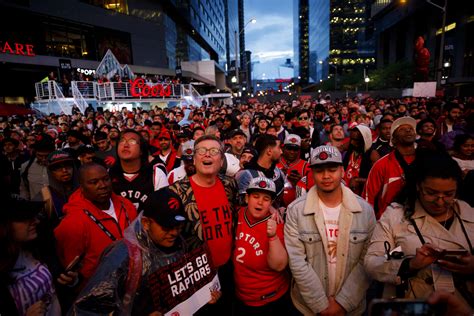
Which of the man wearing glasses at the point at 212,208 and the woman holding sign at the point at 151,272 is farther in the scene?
the man wearing glasses at the point at 212,208

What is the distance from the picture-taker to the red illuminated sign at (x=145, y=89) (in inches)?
939

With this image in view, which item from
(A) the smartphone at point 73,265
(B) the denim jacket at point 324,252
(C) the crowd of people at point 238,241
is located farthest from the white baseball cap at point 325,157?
(A) the smartphone at point 73,265

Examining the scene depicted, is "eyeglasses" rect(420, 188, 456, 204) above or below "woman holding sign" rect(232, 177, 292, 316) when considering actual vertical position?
above

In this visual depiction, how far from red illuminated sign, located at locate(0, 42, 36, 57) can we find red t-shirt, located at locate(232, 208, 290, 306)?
3078 cm

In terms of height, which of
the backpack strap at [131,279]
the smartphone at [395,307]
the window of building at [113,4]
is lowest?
the backpack strap at [131,279]

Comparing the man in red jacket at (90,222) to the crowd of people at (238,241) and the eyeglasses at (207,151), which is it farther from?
the eyeglasses at (207,151)

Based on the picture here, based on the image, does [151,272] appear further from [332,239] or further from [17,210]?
[332,239]

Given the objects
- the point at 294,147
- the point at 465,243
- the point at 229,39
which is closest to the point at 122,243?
the point at 465,243

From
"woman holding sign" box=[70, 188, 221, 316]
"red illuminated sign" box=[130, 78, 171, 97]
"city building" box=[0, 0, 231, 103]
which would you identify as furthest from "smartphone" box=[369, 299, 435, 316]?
"red illuminated sign" box=[130, 78, 171, 97]

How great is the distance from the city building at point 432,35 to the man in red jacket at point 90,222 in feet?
98.4

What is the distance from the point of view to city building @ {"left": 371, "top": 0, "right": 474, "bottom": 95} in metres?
39.1

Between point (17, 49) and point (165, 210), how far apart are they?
103ft

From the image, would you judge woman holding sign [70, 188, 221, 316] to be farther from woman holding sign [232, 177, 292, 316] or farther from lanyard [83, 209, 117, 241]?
lanyard [83, 209, 117, 241]

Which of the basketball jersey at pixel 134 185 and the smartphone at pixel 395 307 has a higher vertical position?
the smartphone at pixel 395 307
